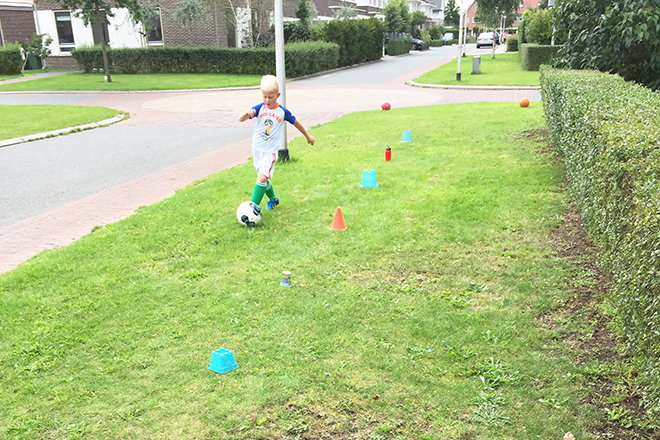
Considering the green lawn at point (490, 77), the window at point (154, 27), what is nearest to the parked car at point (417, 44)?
the green lawn at point (490, 77)

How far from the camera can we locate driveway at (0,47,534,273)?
718cm

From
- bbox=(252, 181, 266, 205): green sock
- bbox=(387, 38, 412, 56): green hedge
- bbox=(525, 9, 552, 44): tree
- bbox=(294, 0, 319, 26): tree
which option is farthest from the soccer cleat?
bbox=(387, 38, 412, 56): green hedge

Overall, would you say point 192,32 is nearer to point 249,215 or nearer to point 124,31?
point 124,31

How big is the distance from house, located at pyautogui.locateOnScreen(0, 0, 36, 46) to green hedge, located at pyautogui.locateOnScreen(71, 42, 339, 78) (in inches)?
300

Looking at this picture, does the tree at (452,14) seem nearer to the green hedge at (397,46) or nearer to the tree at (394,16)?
the tree at (394,16)

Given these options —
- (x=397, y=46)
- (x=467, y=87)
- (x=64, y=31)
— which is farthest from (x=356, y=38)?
(x=64, y=31)

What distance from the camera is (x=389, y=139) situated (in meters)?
11.3

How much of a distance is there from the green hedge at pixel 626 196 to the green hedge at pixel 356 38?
101ft

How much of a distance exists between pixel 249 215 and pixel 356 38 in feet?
109

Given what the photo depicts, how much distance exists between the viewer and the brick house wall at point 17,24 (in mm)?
35594

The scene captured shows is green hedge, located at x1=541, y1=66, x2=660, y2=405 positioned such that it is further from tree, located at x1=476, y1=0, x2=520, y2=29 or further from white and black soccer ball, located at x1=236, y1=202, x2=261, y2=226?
tree, located at x1=476, y1=0, x2=520, y2=29

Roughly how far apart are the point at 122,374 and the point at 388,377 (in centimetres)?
176

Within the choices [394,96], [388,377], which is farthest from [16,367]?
[394,96]

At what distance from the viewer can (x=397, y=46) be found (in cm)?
4931
